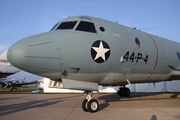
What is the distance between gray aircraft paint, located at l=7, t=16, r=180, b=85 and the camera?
488 centimetres

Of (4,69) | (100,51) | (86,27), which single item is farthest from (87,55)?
(4,69)

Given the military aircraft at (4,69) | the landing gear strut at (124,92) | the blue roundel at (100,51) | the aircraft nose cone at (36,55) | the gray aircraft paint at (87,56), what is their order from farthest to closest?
1. the military aircraft at (4,69)
2. the landing gear strut at (124,92)
3. the blue roundel at (100,51)
4. the gray aircraft paint at (87,56)
5. the aircraft nose cone at (36,55)

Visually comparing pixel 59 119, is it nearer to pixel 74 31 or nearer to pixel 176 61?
pixel 74 31

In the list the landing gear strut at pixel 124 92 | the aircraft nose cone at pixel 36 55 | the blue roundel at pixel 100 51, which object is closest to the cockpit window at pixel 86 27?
the blue roundel at pixel 100 51

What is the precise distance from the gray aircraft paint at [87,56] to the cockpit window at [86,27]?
0.18 metres

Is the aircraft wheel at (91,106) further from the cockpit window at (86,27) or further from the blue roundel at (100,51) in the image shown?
the cockpit window at (86,27)

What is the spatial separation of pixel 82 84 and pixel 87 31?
233cm

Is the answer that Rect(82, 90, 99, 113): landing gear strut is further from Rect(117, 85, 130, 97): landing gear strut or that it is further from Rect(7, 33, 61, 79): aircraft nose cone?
Rect(117, 85, 130, 97): landing gear strut

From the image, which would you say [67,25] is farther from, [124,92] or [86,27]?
[124,92]

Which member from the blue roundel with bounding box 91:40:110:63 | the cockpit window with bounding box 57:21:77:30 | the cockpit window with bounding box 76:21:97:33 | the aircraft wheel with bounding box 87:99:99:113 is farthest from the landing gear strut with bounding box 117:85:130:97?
the cockpit window with bounding box 57:21:77:30

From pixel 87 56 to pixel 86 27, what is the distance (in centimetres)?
148

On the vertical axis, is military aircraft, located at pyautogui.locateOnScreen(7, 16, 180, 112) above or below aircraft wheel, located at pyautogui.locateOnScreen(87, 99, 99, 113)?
above

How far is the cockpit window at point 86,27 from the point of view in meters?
6.14

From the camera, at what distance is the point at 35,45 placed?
4871 mm
